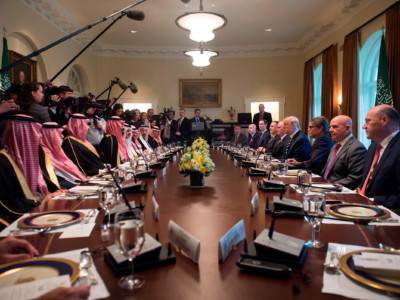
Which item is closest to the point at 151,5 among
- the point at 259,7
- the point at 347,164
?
the point at 259,7

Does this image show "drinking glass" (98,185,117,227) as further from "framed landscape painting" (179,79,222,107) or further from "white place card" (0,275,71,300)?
"framed landscape painting" (179,79,222,107)

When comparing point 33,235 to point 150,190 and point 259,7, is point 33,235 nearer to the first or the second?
point 150,190

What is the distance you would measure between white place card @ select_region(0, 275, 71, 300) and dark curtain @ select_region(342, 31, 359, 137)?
7367 mm

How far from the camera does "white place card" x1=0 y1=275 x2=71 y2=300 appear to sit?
0.80 m

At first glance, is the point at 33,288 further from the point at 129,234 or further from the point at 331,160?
the point at 331,160

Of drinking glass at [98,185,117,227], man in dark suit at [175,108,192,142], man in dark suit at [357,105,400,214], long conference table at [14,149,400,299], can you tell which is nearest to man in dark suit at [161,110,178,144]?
man in dark suit at [175,108,192,142]

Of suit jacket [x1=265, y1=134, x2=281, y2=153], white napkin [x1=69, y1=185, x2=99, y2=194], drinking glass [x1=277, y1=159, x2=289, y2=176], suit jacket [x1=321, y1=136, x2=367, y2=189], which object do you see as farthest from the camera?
suit jacket [x1=265, y1=134, x2=281, y2=153]

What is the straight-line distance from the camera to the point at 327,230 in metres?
1.36

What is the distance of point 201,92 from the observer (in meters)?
11.5

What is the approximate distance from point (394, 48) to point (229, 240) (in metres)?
5.78

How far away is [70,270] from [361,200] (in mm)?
1681

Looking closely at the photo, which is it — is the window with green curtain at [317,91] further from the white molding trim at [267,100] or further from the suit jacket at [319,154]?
the suit jacket at [319,154]

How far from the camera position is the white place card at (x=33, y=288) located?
0.80m

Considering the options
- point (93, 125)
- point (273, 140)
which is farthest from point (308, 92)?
point (93, 125)
